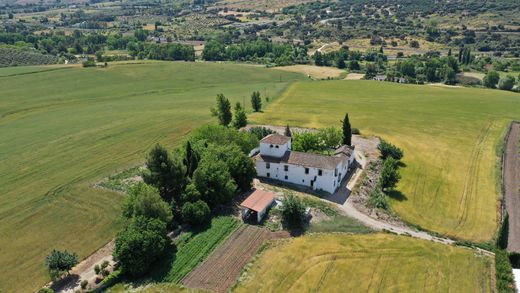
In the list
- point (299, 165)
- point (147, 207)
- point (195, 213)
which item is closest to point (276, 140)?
point (299, 165)

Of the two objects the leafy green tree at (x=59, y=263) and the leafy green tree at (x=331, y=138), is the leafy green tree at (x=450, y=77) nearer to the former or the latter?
the leafy green tree at (x=331, y=138)

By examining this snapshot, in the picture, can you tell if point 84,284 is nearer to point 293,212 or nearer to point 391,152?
point 293,212

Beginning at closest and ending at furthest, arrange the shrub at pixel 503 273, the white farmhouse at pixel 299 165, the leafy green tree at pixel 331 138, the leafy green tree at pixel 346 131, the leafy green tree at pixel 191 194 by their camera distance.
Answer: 1. the shrub at pixel 503 273
2. the leafy green tree at pixel 191 194
3. the white farmhouse at pixel 299 165
4. the leafy green tree at pixel 346 131
5. the leafy green tree at pixel 331 138

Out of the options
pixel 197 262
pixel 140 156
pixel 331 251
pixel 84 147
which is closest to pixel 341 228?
pixel 331 251

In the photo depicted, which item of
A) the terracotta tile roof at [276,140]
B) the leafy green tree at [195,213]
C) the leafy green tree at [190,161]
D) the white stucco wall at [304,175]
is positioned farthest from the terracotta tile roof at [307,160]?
the leafy green tree at [195,213]

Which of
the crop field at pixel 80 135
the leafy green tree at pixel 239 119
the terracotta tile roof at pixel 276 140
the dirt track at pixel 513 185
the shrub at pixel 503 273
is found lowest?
the dirt track at pixel 513 185

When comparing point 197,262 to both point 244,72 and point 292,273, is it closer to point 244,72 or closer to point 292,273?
point 292,273
